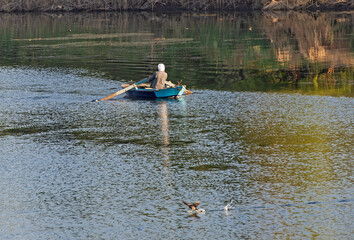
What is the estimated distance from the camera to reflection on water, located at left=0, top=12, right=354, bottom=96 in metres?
29.5

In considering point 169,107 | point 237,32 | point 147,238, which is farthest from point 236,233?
point 237,32

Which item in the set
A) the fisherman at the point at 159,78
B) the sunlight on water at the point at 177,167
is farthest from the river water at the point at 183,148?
the fisherman at the point at 159,78

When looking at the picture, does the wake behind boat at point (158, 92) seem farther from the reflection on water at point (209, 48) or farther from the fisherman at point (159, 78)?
the reflection on water at point (209, 48)

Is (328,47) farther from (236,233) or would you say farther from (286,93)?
(236,233)

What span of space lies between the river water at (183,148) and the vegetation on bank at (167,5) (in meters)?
38.1

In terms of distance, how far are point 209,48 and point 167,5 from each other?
1686 inches

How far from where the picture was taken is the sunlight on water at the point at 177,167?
11.4 meters

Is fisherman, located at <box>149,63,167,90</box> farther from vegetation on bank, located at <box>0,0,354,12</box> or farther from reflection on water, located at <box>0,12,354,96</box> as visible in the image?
vegetation on bank, located at <box>0,0,354,12</box>

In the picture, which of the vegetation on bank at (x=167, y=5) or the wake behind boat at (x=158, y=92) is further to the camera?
the vegetation on bank at (x=167, y=5)

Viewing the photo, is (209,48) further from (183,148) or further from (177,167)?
(177,167)

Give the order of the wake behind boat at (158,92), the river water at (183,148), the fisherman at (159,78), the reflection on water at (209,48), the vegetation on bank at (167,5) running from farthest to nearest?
the vegetation on bank at (167,5) < the reflection on water at (209,48) < the fisherman at (159,78) < the wake behind boat at (158,92) < the river water at (183,148)

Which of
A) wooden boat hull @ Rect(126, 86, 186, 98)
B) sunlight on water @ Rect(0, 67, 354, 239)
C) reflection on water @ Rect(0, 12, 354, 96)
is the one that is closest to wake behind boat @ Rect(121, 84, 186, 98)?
wooden boat hull @ Rect(126, 86, 186, 98)

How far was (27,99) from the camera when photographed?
25562 millimetres

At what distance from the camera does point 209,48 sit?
42.9 metres
